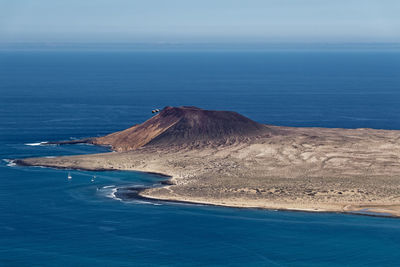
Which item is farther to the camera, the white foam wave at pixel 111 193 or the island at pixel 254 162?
the white foam wave at pixel 111 193

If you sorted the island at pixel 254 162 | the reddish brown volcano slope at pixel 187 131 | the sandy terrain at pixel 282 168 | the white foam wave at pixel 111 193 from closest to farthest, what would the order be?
the sandy terrain at pixel 282 168, the island at pixel 254 162, the white foam wave at pixel 111 193, the reddish brown volcano slope at pixel 187 131

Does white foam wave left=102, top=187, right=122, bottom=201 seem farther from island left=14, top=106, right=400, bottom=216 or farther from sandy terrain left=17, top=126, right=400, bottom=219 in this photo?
island left=14, top=106, right=400, bottom=216

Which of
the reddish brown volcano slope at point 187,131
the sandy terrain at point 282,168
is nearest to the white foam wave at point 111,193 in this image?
the sandy terrain at point 282,168

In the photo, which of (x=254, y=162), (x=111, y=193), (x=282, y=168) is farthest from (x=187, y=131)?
(x=111, y=193)

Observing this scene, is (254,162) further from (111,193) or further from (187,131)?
(111,193)

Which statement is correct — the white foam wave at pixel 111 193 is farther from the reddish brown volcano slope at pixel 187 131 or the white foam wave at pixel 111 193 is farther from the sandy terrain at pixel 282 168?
the reddish brown volcano slope at pixel 187 131
